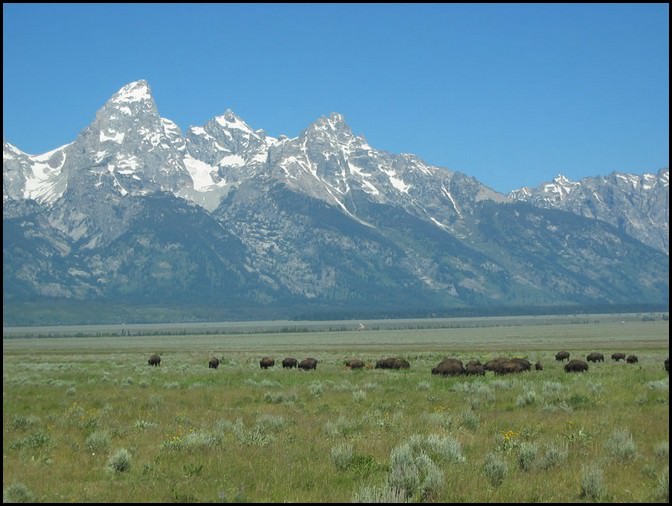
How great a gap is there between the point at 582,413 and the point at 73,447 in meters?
14.5

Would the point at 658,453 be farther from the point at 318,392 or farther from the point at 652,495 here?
the point at 318,392

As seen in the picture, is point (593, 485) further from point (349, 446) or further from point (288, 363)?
point (288, 363)

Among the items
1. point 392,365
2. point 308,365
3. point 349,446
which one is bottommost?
point 308,365

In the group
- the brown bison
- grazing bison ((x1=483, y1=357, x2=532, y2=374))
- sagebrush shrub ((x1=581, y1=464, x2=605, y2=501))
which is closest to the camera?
sagebrush shrub ((x1=581, y1=464, x2=605, y2=501))

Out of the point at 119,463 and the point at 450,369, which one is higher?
the point at 119,463

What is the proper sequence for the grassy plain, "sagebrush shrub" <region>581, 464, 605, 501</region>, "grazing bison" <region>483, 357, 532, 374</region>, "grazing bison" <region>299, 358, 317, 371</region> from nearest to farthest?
"sagebrush shrub" <region>581, 464, 605, 501</region>
the grassy plain
"grazing bison" <region>483, 357, 532, 374</region>
"grazing bison" <region>299, 358, 317, 371</region>

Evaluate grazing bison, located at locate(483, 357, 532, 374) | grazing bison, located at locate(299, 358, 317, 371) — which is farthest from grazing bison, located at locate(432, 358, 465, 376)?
grazing bison, located at locate(299, 358, 317, 371)

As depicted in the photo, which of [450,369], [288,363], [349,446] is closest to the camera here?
[349,446]

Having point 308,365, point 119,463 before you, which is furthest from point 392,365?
point 119,463

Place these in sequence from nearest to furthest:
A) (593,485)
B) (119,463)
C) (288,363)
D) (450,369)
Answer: (593,485)
(119,463)
(450,369)
(288,363)

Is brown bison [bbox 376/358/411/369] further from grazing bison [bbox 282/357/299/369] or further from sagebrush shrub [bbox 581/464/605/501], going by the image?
sagebrush shrub [bbox 581/464/605/501]

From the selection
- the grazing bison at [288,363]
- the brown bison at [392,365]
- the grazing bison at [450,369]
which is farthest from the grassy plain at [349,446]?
the grazing bison at [288,363]

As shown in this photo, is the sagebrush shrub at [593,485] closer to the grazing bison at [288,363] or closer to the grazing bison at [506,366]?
the grazing bison at [506,366]

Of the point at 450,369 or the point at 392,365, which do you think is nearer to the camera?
the point at 450,369
